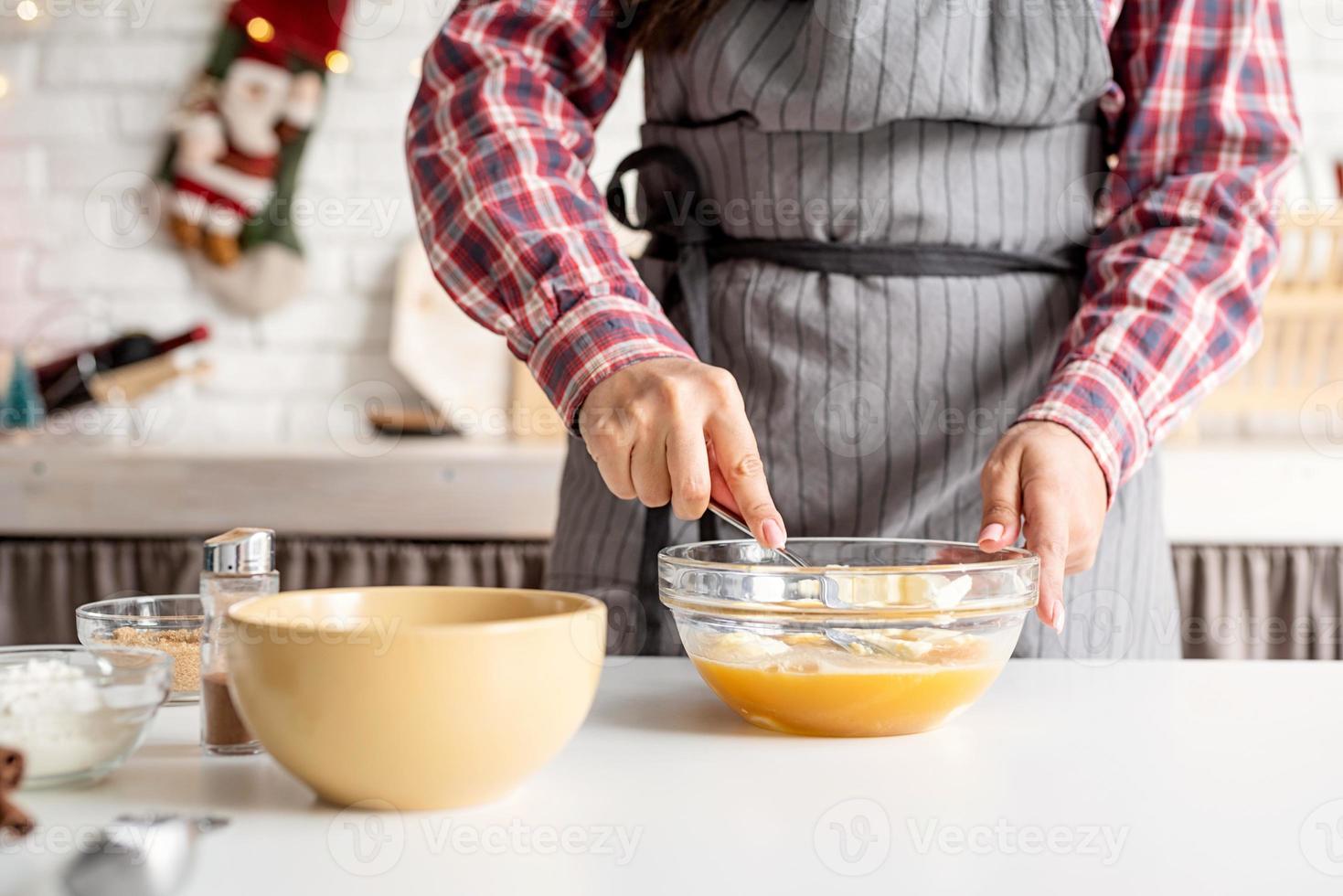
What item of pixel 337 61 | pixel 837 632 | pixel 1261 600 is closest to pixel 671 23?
pixel 837 632

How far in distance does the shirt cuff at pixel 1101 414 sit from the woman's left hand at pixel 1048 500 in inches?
0.5

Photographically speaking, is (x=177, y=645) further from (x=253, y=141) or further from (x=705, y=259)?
(x=253, y=141)

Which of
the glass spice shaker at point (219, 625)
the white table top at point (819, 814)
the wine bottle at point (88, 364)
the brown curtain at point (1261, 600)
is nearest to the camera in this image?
the white table top at point (819, 814)

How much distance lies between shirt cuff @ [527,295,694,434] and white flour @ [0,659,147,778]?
36 cm

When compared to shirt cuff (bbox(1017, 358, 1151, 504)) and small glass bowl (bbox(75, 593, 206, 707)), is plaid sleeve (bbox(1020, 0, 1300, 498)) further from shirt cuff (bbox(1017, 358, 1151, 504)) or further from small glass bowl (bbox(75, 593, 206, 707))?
Answer: small glass bowl (bbox(75, 593, 206, 707))

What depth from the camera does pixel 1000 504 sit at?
74cm

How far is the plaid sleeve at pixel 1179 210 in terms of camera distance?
2.87ft

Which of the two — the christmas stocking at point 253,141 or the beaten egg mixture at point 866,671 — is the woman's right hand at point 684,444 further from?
the christmas stocking at point 253,141

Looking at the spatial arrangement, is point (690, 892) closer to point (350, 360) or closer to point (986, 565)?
point (986, 565)

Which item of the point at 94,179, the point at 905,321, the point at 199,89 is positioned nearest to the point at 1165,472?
the point at 905,321

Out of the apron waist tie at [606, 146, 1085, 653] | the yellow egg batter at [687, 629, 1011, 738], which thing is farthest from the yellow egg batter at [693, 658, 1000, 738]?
the apron waist tie at [606, 146, 1085, 653]

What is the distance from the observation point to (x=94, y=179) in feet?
7.48

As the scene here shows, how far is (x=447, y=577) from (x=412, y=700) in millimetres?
1331

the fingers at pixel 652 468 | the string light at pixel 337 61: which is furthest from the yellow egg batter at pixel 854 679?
the string light at pixel 337 61
